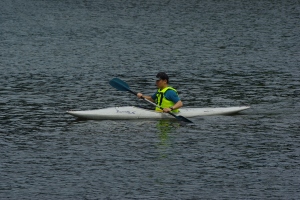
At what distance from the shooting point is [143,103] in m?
35.9

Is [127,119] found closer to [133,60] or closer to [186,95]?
[186,95]

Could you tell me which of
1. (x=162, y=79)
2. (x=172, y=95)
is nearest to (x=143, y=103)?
(x=172, y=95)

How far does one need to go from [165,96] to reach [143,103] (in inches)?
193

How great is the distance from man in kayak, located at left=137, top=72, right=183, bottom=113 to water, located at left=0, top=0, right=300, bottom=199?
1.85ft

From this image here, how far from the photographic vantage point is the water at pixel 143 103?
75.7 feet

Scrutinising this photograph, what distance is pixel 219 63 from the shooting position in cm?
4781

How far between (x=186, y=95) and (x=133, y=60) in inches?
510

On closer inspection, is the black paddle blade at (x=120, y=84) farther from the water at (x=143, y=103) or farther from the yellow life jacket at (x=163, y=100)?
the water at (x=143, y=103)

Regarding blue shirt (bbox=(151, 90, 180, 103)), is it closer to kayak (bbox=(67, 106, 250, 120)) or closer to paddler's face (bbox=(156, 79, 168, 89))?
paddler's face (bbox=(156, 79, 168, 89))

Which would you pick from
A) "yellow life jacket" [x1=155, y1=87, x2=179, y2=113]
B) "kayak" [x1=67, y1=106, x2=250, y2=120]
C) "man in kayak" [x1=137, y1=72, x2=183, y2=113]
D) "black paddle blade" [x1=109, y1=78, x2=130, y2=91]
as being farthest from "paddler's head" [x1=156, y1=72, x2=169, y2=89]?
"black paddle blade" [x1=109, y1=78, x2=130, y2=91]

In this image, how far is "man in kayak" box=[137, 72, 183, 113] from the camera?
3066 centimetres

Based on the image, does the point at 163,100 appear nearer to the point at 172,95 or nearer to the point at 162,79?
the point at 172,95

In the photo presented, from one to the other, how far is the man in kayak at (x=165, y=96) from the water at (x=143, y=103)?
0.56 m

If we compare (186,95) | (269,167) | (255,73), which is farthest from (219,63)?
(269,167)
